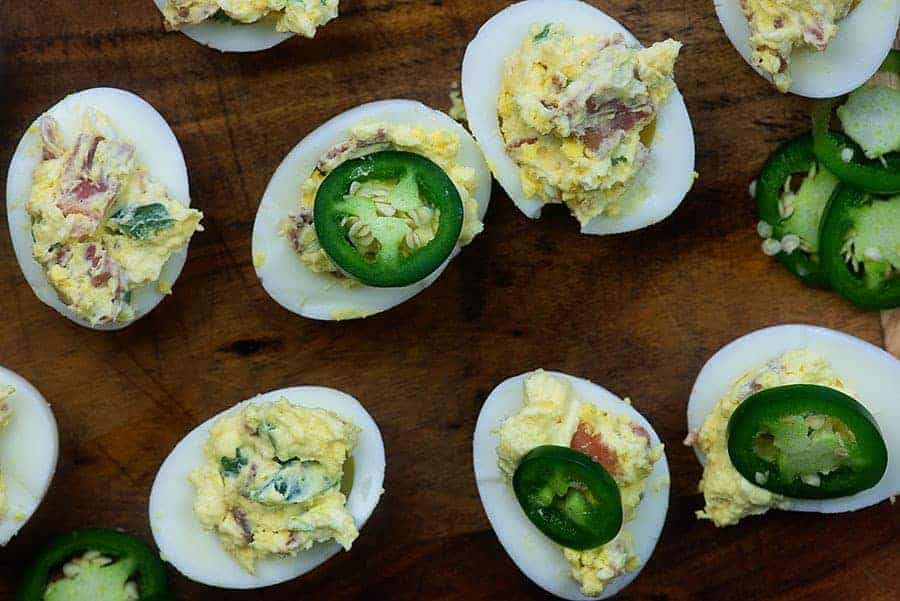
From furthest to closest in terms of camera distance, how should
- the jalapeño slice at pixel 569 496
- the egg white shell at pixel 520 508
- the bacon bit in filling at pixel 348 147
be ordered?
the egg white shell at pixel 520 508, the bacon bit in filling at pixel 348 147, the jalapeño slice at pixel 569 496

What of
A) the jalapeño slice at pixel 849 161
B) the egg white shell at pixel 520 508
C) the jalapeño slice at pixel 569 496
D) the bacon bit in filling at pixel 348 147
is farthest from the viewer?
the jalapeño slice at pixel 849 161

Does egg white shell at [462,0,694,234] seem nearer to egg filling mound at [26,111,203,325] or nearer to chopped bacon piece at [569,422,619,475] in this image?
chopped bacon piece at [569,422,619,475]

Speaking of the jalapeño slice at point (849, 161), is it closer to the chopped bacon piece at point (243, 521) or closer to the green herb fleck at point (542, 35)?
the green herb fleck at point (542, 35)

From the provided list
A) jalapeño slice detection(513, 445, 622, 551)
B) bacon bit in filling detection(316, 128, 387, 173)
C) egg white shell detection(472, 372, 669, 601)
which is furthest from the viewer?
egg white shell detection(472, 372, 669, 601)

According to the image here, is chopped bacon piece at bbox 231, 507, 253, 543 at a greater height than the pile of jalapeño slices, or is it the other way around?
the pile of jalapeño slices

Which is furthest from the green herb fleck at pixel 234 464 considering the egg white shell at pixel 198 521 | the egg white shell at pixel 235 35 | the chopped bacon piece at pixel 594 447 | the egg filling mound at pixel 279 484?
the egg white shell at pixel 235 35

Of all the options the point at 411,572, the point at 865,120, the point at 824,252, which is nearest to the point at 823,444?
the point at 824,252

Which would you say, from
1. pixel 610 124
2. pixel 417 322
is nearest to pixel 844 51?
pixel 610 124

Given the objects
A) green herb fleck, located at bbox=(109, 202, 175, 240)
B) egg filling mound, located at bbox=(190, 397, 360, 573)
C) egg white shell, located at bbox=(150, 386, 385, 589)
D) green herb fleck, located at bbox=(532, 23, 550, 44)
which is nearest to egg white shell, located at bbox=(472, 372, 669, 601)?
egg white shell, located at bbox=(150, 386, 385, 589)
